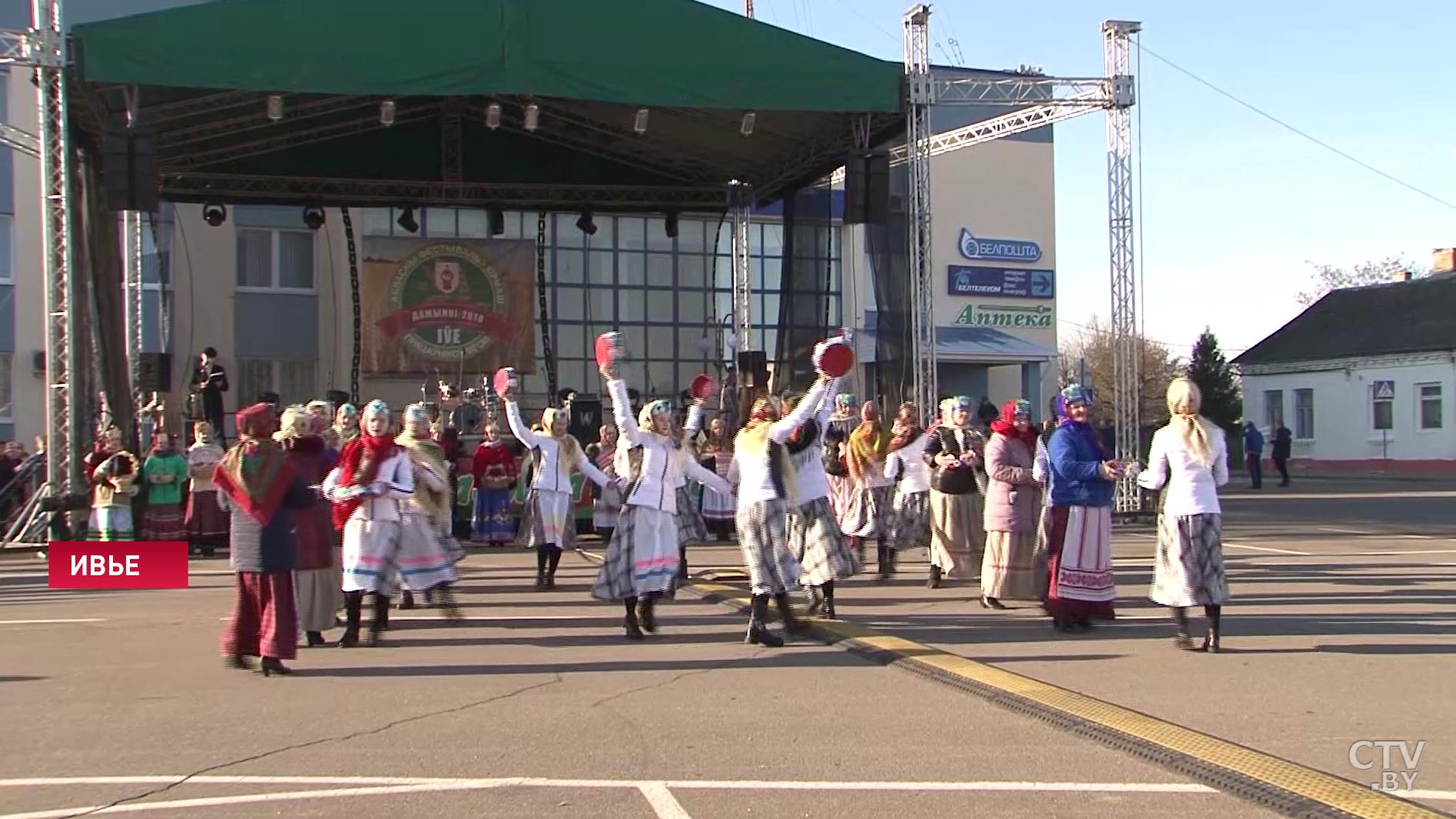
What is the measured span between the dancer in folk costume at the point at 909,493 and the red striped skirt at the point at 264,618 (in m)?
6.79

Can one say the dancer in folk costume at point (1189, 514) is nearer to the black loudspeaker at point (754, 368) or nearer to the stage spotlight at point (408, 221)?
the black loudspeaker at point (754, 368)

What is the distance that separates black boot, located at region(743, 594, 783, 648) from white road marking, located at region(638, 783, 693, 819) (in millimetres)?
3911

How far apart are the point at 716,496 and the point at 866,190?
4.69 metres

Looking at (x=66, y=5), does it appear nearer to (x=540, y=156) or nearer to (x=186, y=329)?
(x=186, y=329)

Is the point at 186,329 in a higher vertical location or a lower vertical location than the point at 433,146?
lower

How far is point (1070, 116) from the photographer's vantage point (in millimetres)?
21156

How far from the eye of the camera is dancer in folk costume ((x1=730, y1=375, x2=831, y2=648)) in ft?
31.9

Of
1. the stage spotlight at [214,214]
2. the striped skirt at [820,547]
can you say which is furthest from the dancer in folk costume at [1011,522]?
the stage spotlight at [214,214]

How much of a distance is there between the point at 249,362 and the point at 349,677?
24.9 m

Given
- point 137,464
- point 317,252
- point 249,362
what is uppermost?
point 317,252

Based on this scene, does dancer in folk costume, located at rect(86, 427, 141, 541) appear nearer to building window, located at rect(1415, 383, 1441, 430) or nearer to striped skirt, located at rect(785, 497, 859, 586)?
striped skirt, located at rect(785, 497, 859, 586)

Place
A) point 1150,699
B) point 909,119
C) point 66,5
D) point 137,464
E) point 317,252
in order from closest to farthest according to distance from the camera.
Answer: point 1150,699 → point 137,464 → point 909,119 → point 66,5 → point 317,252

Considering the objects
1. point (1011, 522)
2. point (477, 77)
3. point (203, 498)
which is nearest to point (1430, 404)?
point (477, 77)

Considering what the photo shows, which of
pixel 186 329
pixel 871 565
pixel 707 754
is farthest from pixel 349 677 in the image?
pixel 186 329
